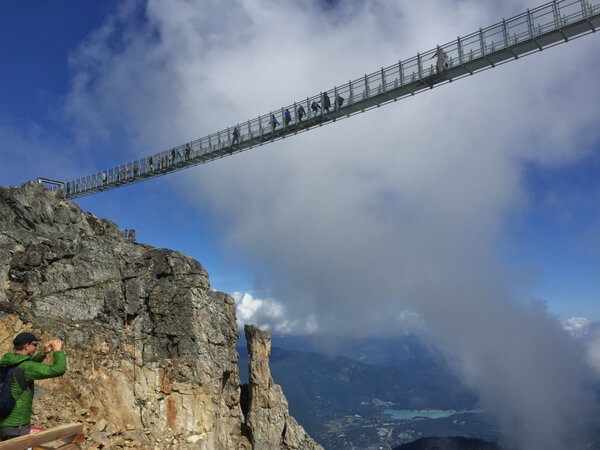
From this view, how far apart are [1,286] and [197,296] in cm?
1420

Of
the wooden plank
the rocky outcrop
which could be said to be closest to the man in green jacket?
the wooden plank

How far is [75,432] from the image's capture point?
35.9ft

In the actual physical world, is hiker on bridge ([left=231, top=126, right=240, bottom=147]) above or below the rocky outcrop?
above

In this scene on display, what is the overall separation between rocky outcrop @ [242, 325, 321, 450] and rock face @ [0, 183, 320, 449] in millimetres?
1081

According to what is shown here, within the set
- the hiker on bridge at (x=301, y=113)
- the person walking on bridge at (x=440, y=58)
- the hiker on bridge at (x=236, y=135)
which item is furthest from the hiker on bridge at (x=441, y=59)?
the hiker on bridge at (x=236, y=135)

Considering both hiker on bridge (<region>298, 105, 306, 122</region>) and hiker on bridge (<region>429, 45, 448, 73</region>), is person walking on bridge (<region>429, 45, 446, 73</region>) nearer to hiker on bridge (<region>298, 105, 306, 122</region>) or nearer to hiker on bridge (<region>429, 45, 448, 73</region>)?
hiker on bridge (<region>429, 45, 448, 73</region>)

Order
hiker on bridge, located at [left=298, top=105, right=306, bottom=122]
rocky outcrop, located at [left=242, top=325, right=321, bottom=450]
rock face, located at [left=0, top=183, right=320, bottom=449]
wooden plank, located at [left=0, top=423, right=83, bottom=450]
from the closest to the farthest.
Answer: wooden plank, located at [left=0, top=423, right=83, bottom=450] → rock face, located at [left=0, top=183, right=320, bottom=449] → hiker on bridge, located at [left=298, top=105, right=306, bottom=122] → rocky outcrop, located at [left=242, top=325, right=321, bottom=450]

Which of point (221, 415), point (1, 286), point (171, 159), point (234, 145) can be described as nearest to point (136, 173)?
point (171, 159)

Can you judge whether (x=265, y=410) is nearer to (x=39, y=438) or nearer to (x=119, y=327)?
(x=119, y=327)

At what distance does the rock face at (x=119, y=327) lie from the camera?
1203 inches

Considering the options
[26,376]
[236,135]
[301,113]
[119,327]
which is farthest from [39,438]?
[236,135]

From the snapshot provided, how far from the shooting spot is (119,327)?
34750 millimetres

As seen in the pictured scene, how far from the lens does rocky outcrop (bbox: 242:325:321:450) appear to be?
4519 centimetres

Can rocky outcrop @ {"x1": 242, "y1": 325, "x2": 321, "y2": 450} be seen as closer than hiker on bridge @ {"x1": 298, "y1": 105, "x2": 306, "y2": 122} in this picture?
No
